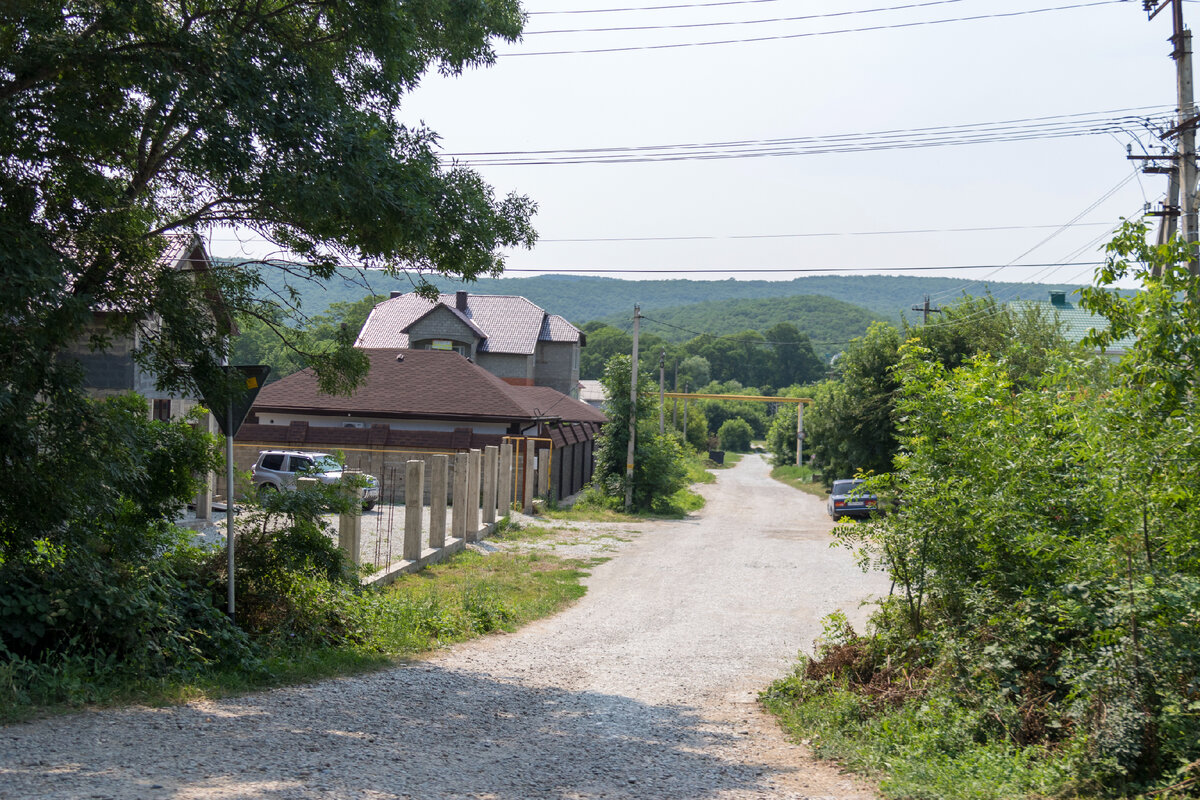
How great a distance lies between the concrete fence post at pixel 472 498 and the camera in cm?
1972

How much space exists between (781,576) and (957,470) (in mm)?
10874

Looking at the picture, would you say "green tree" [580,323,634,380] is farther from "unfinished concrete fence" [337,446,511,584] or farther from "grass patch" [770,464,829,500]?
"unfinished concrete fence" [337,446,511,584]

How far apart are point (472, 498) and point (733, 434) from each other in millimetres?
105015

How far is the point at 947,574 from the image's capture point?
8164 mm

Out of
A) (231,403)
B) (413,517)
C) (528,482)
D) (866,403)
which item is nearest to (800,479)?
(866,403)

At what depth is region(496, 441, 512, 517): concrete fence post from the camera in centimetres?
2434

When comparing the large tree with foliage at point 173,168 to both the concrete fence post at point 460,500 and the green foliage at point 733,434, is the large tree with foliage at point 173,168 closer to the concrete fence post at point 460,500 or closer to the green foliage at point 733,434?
the concrete fence post at point 460,500

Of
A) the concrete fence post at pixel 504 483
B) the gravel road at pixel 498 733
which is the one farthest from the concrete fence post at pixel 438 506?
the concrete fence post at pixel 504 483

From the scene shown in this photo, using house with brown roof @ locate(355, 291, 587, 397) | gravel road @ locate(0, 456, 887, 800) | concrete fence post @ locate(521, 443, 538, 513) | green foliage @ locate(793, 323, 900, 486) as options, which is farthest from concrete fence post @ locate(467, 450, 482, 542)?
house with brown roof @ locate(355, 291, 587, 397)

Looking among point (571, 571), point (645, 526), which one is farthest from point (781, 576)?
point (645, 526)

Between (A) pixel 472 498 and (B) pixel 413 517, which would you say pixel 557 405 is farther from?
(B) pixel 413 517

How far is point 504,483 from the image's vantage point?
24.6 m

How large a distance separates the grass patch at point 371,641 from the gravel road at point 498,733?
1.01ft

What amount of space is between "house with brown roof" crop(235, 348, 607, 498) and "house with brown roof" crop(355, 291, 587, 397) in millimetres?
16833
